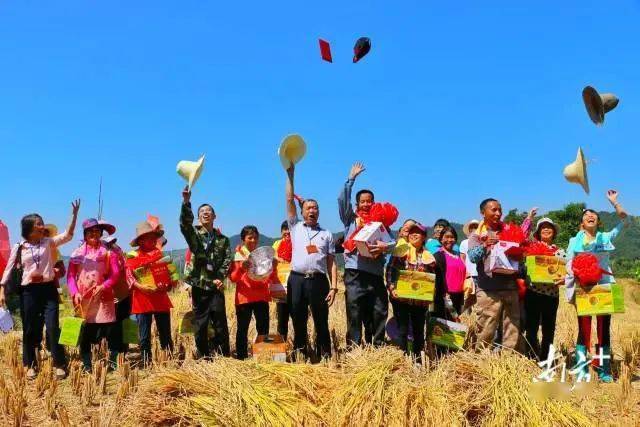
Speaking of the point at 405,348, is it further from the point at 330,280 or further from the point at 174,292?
the point at 174,292

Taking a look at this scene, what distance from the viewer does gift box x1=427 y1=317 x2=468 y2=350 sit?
5703mm

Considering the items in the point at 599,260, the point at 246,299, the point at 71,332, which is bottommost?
the point at 71,332

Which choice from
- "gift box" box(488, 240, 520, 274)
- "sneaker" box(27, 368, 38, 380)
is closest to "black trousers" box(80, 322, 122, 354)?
"sneaker" box(27, 368, 38, 380)

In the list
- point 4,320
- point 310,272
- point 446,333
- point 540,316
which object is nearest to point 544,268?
point 540,316

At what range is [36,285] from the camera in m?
6.03

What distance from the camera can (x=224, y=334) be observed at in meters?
6.23

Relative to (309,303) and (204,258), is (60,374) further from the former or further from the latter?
(309,303)

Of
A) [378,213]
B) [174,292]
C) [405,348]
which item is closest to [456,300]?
[405,348]

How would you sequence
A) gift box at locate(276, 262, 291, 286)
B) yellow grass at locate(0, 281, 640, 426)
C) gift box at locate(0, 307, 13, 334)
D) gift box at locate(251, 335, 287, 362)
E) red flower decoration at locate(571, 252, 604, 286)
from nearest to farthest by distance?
yellow grass at locate(0, 281, 640, 426), red flower decoration at locate(571, 252, 604, 286), gift box at locate(251, 335, 287, 362), gift box at locate(0, 307, 13, 334), gift box at locate(276, 262, 291, 286)

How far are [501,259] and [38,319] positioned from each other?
16.1 ft

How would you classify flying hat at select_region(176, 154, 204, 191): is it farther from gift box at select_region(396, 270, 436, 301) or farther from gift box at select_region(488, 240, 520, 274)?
gift box at select_region(488, 240, 520, 274)

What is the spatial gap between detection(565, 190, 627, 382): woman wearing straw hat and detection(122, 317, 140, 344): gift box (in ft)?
16.4

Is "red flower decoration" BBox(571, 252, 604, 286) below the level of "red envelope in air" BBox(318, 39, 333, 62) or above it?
below

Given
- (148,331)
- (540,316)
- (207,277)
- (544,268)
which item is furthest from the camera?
(148,331)
